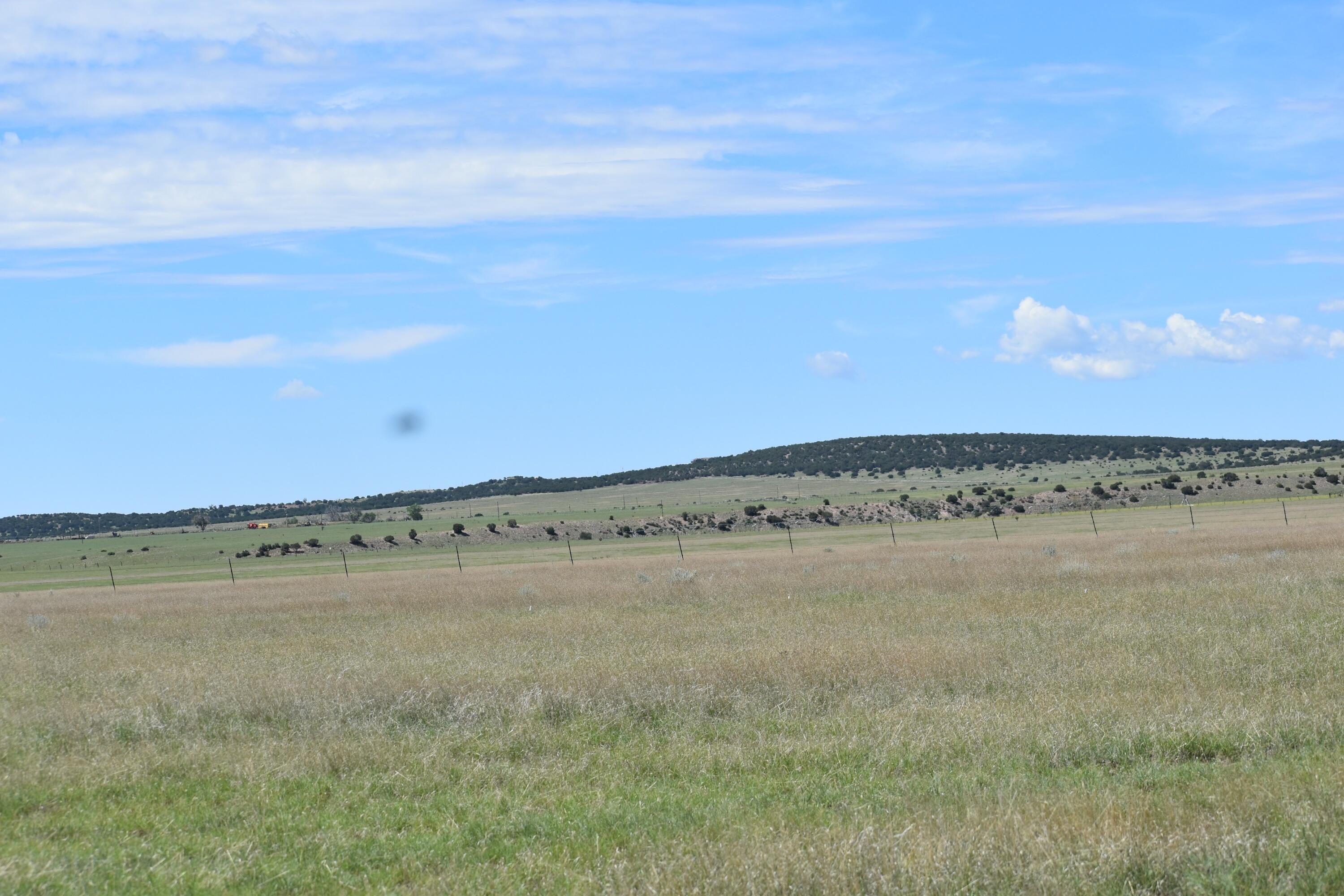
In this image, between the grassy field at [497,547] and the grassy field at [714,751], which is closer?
the grassy field at [714,751]

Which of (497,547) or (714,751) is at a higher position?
(714,751)

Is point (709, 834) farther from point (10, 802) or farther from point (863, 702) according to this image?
point (10, 802)

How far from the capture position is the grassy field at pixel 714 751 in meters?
7.62

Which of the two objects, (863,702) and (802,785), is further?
(863,702)

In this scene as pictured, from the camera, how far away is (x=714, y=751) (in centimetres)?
1148

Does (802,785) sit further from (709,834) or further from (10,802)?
(10,802)

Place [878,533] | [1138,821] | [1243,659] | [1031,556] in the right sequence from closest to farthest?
1. [1138,821]
2. [1243,659]
3. [1031,556]
4. [878,533]

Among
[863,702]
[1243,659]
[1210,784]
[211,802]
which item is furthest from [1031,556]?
[211,802]

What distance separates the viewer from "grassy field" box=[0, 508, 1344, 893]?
762cm

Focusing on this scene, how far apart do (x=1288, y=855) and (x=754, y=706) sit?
725 centimetres

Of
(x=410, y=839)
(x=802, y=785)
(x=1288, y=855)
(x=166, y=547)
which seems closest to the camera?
(x=1288, y=855)

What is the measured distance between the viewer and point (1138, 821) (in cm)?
793

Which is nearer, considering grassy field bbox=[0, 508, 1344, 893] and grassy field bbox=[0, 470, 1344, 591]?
grassy field bbox=[0, 508, 1344, 893]

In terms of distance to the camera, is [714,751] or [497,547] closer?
[714,751]
